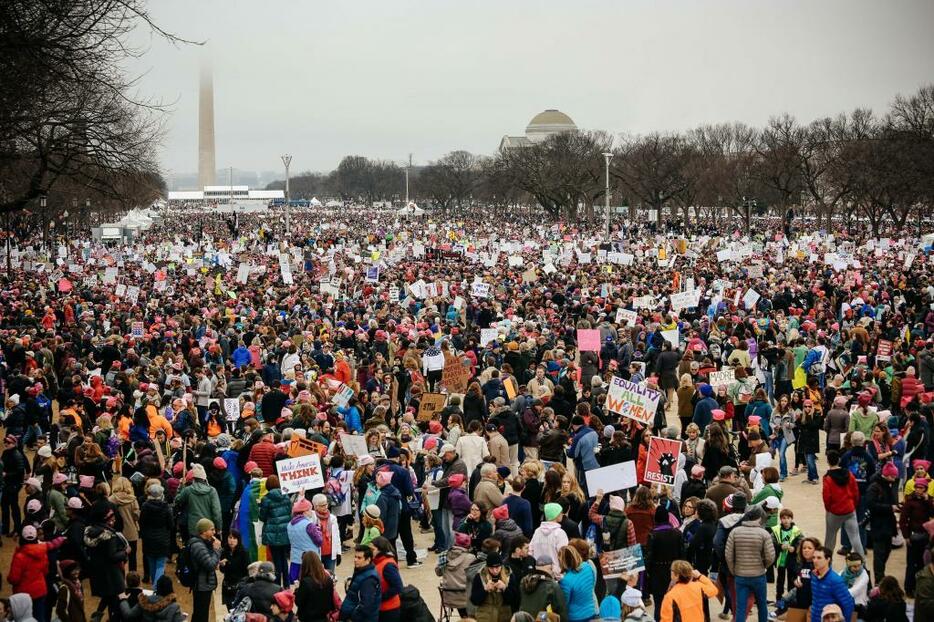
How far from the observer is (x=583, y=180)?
284ft

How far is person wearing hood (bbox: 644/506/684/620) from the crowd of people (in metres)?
0.03

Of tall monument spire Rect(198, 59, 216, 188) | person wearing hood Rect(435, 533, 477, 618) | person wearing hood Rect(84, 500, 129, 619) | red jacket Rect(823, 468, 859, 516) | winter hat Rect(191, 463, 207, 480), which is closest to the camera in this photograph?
person wearing hood Rect(435, 533, 477, 618)

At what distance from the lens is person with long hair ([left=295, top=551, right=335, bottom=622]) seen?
8406 millimetres

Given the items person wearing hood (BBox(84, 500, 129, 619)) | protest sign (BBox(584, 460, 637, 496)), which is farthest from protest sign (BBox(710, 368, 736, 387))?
person wearing hood (BBox(84, 500, 129, 619))

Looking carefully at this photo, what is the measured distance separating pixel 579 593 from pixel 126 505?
5.08 metres

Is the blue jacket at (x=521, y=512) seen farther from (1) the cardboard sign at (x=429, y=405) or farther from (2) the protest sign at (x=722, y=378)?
(2) the protest sign at (x=722, y=378)

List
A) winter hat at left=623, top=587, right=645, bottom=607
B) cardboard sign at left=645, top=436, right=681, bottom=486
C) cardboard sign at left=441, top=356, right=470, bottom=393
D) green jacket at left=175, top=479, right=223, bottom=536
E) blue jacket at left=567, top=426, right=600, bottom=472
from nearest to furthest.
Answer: winter hat at left=623, top=587, right=645, bottom=607, green jacket at left=175, top=479, right=223, bottom=536, cardboard sign at left=645, top=436, right=681, bottom=486, blue jacket at left=567, top=426, right=600, bottom=472, cardboard sign at left=441, top=356, right=470, bottom=393

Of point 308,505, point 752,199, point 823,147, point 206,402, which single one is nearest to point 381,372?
point 206,402

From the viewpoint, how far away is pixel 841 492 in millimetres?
11125

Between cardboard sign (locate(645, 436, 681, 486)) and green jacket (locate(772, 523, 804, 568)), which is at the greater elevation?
cardboard sign (locate(645, 436, 681, 486))

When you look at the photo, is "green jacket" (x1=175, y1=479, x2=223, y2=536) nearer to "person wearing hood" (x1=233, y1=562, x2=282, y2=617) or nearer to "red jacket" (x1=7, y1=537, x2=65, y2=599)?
"red jacket" (x1=7, y1=537, x2=65, y2=599)

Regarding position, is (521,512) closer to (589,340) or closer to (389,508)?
(389,508)

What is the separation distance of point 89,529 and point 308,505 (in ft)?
6.60

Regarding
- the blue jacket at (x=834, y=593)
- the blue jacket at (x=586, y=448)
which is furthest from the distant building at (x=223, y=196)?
the blue jacket at (x=834, y=593)
